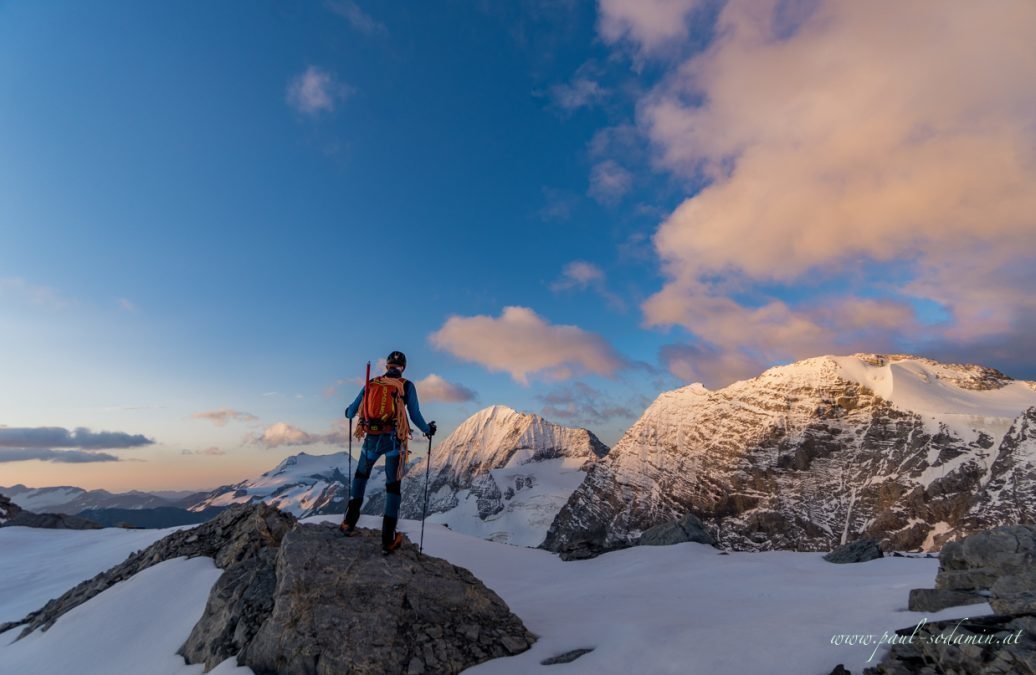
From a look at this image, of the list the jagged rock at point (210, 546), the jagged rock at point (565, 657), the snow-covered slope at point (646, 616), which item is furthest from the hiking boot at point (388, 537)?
the jagged rock at point (210, 546)

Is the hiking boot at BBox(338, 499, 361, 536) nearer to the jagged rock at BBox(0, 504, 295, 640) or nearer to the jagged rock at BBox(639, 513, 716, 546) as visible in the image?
the jagged rock at BBox(0, 504, 295, 640)

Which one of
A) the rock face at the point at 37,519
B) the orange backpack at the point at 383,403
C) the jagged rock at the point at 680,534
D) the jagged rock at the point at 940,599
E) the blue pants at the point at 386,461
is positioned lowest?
the rock face at the point at 37,519

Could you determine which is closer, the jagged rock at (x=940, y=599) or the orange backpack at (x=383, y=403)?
the jagged rock at (x=940, y=599)

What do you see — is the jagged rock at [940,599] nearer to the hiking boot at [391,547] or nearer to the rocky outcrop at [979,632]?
the rocky outcrop at [979,632]

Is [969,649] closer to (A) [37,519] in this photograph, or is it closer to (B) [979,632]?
(B) [979,632]

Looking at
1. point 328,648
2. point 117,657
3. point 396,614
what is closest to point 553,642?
point 396,614

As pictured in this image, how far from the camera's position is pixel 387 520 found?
1006 centimetres

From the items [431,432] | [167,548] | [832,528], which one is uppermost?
[431,432]

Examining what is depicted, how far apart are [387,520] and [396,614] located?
1.87 m

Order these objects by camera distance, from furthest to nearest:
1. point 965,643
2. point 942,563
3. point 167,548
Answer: point 167,548, point 942,563, point 965,643

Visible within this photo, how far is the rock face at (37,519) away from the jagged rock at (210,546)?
46967mm

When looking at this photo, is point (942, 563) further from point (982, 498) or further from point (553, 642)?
point (982, 498)

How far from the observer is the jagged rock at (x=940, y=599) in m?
8.26

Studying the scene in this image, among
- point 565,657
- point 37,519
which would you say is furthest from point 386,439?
point 37,519
